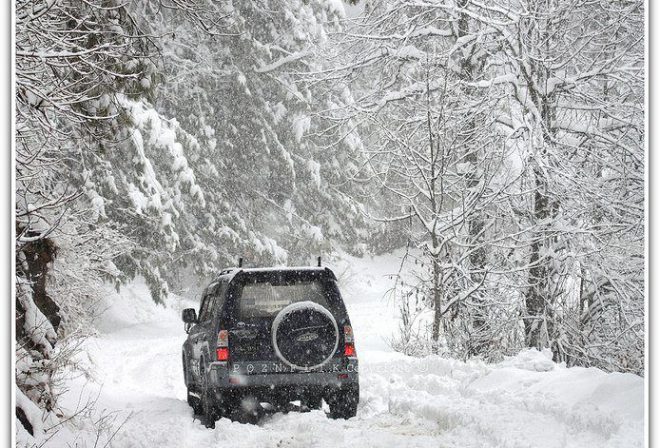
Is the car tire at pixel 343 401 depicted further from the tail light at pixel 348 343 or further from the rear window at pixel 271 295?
the rear window at pixel 271 295

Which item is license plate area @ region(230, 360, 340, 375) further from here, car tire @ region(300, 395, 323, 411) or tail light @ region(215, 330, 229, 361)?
car tire @ region(300, 395, 323, 411)

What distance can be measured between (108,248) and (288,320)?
375 inches

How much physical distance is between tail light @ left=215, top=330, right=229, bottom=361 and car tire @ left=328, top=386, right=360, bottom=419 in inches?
47.9

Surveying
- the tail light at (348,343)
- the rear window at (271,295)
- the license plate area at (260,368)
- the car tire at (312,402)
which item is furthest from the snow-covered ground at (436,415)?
the rear window at (271,295)

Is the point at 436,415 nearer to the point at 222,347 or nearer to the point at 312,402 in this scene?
the point at 312,402

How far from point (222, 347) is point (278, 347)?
619 mm

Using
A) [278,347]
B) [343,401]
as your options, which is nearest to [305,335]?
[278,347]

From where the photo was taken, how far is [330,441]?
23.2 feet

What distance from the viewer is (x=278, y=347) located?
833cm

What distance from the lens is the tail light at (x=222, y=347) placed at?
8453 millimetres

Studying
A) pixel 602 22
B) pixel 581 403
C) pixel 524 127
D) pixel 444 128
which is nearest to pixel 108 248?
pixel 444 128

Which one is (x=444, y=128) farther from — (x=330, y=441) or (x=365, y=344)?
(x=330, y=441)

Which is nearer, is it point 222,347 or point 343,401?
point 222,347

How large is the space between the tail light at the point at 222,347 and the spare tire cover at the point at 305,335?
541mm
